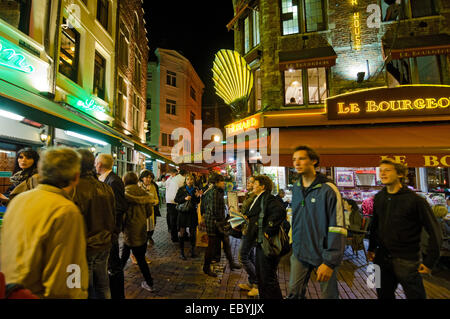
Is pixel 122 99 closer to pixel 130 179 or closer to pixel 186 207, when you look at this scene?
pixel 186 207

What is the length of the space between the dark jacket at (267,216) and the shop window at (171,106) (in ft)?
84.8

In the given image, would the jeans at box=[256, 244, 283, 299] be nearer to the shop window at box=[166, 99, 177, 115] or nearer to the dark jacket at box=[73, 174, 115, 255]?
the dark jacket at box=[73, 174, 115, 255]

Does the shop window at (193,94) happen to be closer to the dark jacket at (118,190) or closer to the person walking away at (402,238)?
the dark jacket at (118,190)

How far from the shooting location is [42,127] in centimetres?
712

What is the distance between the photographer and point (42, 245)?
1379 millimetres

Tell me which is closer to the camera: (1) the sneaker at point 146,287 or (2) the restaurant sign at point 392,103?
(1) the sneaker at point 146,287

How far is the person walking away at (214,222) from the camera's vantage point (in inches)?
175

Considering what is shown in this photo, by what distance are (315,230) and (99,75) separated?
13229mm

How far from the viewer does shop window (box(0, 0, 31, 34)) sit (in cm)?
638

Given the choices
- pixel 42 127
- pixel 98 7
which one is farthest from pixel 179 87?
pixel 42 127

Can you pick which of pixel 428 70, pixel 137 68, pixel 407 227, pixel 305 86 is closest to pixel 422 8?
pixel 428 70

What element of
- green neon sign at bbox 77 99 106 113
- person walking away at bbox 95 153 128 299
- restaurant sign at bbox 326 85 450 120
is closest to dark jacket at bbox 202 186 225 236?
person walking away at bbox 95 153 128 299

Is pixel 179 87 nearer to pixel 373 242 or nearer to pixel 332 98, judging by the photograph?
pixel 332 98

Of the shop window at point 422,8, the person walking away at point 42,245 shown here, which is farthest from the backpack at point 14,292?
the shop window at point 422,8
